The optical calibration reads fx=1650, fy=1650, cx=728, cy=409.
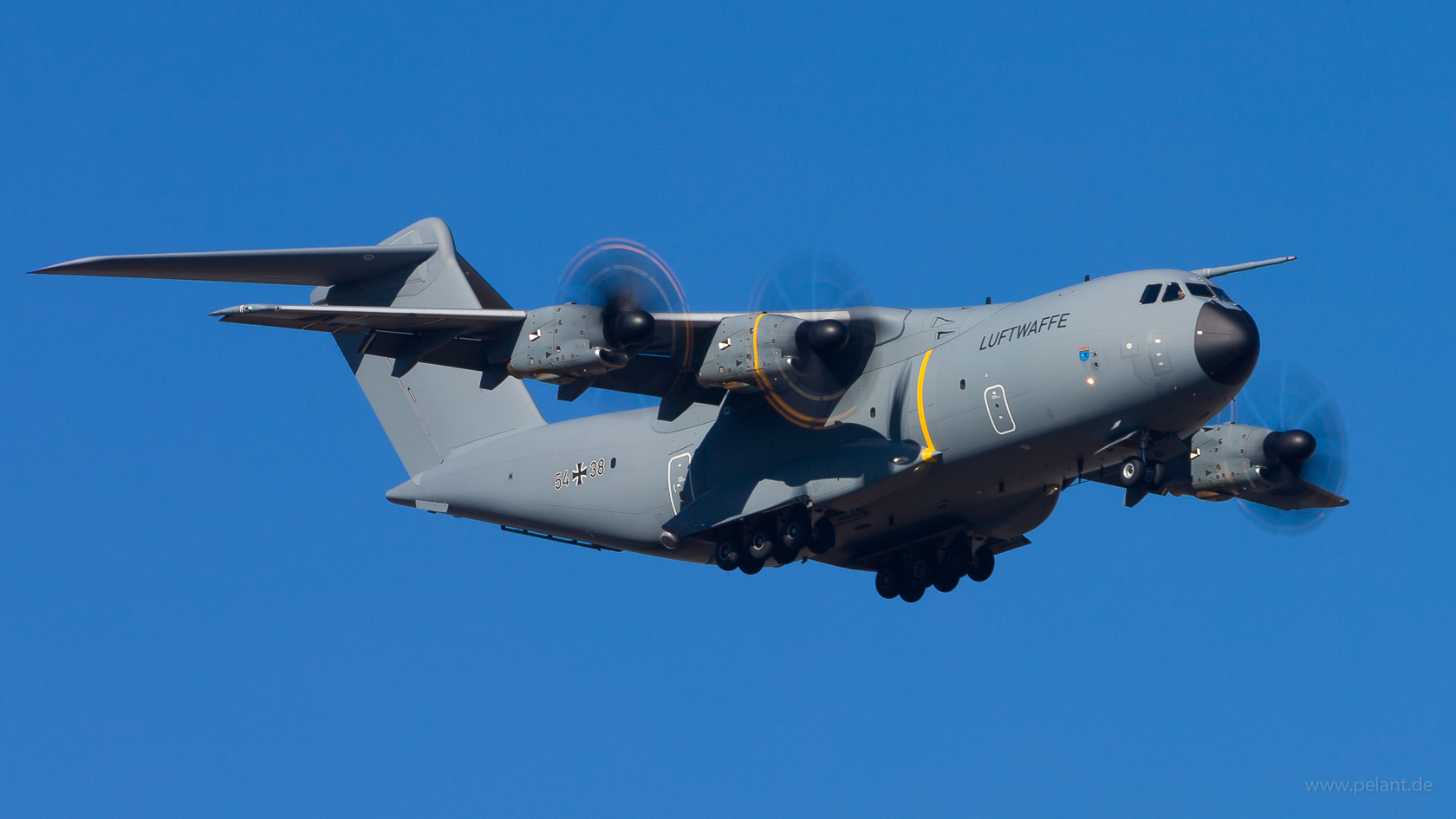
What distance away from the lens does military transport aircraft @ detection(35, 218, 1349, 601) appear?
14633mm

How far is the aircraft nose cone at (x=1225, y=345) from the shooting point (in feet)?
46.1

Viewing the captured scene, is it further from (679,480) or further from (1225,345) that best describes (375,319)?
(1225,345)

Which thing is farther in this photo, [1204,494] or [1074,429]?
[1204,494]

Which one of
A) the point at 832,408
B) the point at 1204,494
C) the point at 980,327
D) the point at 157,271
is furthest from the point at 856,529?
the point at 157,271

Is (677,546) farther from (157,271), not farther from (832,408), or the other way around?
(157,271)

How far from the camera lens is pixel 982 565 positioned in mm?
17750

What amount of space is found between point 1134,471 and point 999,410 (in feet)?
4.40

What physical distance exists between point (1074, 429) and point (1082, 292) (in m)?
1.29

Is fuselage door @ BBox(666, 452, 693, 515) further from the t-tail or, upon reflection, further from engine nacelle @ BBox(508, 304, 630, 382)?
the t-tail

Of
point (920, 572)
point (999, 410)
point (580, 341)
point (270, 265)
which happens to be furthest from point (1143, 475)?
point (270, 265)

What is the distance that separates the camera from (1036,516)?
17.5 metres

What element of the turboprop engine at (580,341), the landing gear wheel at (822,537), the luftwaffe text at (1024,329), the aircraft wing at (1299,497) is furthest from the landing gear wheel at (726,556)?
the aircraft wing at (1299,497)

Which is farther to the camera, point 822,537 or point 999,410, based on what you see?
point 822,537

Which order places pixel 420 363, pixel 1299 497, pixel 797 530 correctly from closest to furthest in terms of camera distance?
pixel 797 530
pixel 1299 497
pixel 420 363
